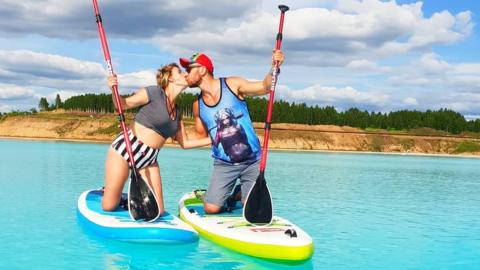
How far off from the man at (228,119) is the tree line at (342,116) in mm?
139480

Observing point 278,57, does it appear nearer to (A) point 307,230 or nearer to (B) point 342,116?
(A) point 307,230

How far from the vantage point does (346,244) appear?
1009cm

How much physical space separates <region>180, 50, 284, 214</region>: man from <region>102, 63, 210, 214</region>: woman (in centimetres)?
39

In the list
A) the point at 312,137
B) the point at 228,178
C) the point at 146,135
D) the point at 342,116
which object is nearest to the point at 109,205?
the point at 146,135

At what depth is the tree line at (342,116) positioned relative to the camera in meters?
157

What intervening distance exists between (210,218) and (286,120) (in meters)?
145

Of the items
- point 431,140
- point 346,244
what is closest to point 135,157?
point 346,244

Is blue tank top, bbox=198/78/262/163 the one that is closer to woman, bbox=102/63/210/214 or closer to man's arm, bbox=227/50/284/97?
man's arm, bbox=227/50/284/97

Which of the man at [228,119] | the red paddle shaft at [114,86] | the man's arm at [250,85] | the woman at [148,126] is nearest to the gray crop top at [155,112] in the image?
the woman at [148,126]

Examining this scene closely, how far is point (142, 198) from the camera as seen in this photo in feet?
29.4

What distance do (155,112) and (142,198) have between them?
149 centimetres

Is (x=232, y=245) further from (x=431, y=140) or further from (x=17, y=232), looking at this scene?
(x=431, y=140)

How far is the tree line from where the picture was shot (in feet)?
514

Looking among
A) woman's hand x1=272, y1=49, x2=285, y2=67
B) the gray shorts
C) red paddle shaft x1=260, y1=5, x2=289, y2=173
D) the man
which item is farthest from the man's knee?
woman's hand x1=272, y1=49, x2=285, y2=67
